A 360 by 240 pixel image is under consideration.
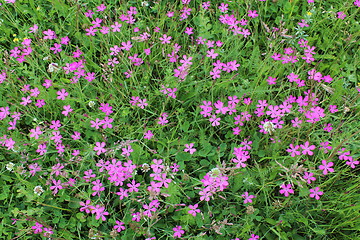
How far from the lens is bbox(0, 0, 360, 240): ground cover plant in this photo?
1.98 meters

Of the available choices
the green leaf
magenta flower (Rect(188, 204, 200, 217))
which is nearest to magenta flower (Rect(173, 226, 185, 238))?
magenta flower (Rect(188, 204, 200, 217))

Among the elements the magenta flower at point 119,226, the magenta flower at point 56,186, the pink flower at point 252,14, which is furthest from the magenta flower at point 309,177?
the magenta flower at point 56,186

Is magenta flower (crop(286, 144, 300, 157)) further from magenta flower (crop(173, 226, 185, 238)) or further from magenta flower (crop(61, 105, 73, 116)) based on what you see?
magenta flower (crop(61, 105, 73, 116))

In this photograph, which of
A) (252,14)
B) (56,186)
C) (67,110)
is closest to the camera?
(56,186)

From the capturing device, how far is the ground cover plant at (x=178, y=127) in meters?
1.98

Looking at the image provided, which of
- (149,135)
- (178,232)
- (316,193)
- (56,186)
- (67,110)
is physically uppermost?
(67,110)

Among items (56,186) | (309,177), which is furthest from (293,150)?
(56,186)

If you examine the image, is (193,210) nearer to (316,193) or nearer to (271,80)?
(316,193)

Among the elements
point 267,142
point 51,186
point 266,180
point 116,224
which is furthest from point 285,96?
point 51,186

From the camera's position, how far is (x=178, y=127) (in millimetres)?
2391

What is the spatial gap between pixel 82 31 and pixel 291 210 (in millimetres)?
2383

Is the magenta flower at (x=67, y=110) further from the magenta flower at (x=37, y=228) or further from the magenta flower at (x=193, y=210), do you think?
the magenta flower at (x=193, y=210)

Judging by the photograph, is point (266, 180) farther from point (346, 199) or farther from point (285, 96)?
point (285, 96)

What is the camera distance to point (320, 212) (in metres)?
2.04
